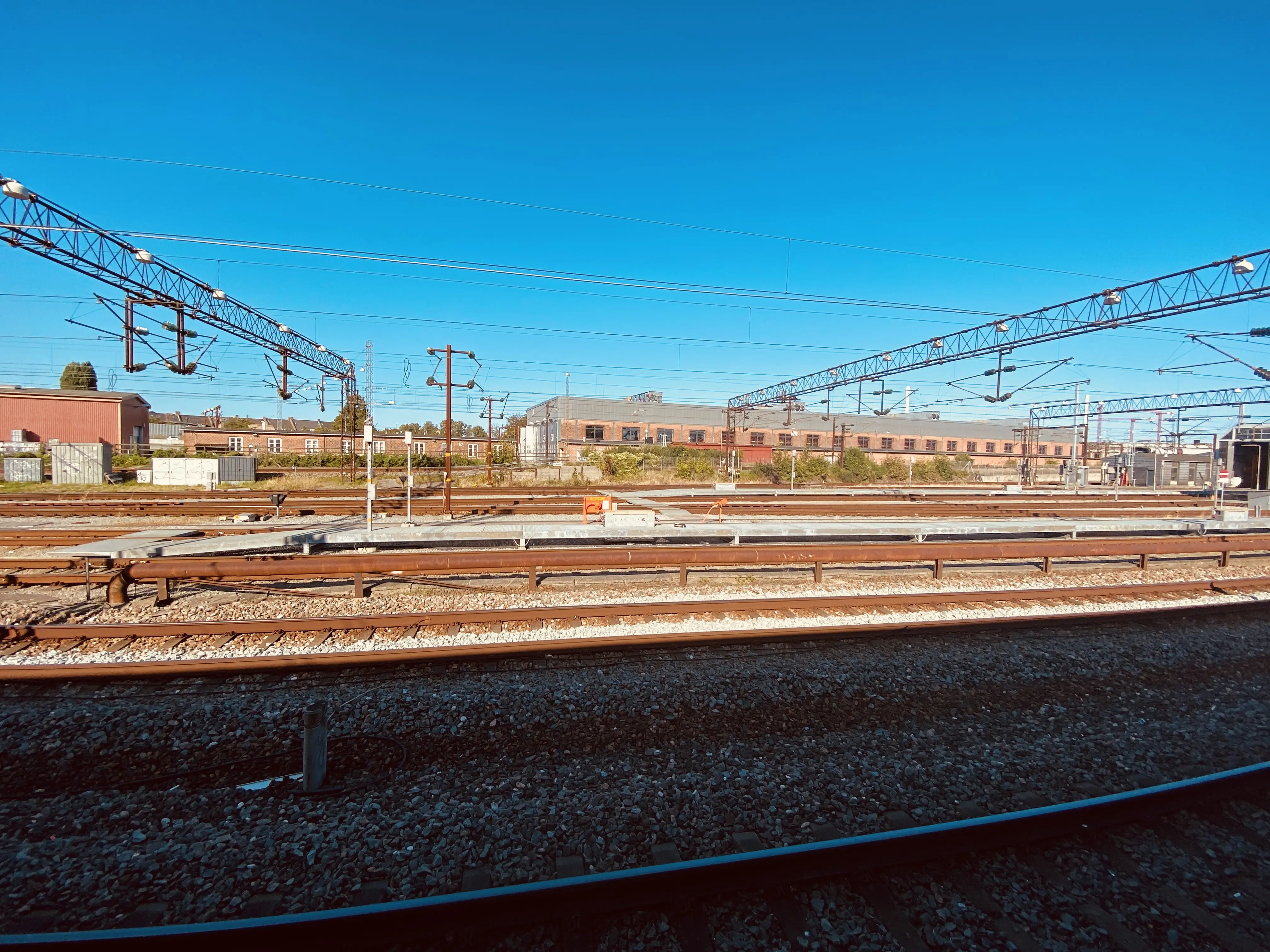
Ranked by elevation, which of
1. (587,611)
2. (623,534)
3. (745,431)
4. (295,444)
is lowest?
(587,611)


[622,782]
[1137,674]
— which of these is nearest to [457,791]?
[622,782]

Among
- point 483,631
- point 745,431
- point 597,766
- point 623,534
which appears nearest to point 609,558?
point 483,631

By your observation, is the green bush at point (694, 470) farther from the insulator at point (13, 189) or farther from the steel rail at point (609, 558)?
the insulator at point (13, 189)

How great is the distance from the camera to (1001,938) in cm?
279

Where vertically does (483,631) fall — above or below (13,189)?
below

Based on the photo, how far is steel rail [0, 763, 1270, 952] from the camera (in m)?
2.58

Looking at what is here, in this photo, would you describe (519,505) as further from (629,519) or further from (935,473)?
(935,473)

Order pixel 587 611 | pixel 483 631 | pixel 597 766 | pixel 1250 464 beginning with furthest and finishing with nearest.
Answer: pixel 1250 464 < pixel 587 611 < pixel 483 631 < pixel 597 766

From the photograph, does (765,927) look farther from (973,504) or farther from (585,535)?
(973,504)

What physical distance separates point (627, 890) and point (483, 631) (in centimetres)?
503

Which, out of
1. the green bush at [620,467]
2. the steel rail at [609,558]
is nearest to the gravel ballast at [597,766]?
the steel rail at [609,558]

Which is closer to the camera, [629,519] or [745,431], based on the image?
[629,519]

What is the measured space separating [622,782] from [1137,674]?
6.06m

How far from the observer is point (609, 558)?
9.51 metres
